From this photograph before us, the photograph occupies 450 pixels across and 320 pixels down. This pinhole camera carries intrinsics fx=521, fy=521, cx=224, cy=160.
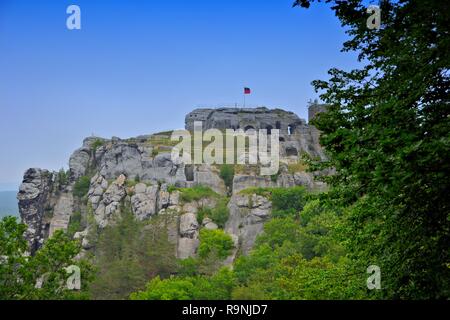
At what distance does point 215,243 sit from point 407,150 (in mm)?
64007

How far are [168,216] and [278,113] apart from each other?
4976 cm

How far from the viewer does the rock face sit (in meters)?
78.4

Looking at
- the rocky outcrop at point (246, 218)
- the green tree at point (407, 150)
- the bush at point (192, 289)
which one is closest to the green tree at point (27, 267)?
the bush at point (192, 289)

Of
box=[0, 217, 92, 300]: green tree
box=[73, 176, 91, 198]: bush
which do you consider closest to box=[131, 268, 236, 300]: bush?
box=[0, 217, 92, 300]: green tree

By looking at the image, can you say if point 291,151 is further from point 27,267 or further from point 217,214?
point 27,267

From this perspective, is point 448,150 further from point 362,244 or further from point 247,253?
point 247,253

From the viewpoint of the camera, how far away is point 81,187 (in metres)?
99.8

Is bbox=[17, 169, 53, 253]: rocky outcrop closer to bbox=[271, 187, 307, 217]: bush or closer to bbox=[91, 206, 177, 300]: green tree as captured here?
bbox=[91, 206, 177, 300]: green tree

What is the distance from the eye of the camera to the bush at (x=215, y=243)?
68231 millimetres

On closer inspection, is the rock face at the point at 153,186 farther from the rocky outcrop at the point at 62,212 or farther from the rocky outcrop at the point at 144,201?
the rocky outcrop at the point at 62,212

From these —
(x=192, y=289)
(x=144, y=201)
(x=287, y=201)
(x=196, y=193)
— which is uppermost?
(x=196, y=193)

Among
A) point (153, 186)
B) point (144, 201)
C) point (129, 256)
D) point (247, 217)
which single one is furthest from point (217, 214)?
point (129, 256)

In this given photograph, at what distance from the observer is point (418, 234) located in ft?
34.3
